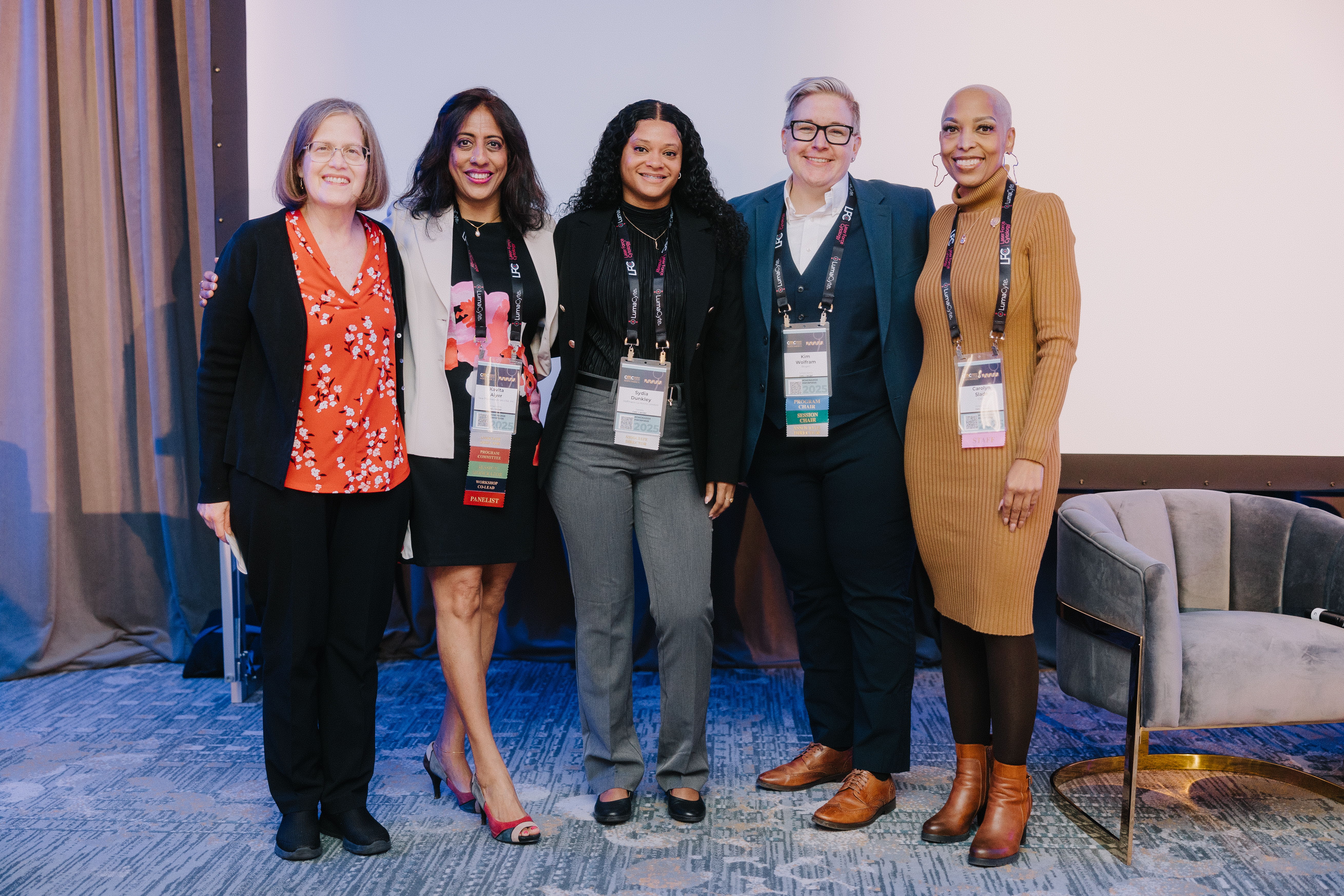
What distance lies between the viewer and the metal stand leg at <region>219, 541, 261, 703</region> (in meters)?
2.96

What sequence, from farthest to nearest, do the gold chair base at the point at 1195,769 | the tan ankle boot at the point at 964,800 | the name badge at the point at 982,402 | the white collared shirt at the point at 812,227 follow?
the gold chair base at the point at 1195,769 < the white collared shirt at the point at 812,227 < the tan ankle boot at the point at 964,800 < the name badge at the point at 982,402

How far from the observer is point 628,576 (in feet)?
7.05

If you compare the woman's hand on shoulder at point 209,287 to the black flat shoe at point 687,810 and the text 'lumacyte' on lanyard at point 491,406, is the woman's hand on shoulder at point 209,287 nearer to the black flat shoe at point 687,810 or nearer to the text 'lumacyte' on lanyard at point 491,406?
the text 'lumacyte' on lanyard at point 491,406

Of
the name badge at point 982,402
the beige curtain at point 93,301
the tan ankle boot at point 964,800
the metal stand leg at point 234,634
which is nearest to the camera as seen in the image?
the name badge at point 982,402

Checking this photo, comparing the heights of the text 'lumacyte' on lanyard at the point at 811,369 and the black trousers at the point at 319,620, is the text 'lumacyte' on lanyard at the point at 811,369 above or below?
above

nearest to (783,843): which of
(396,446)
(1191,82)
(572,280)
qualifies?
(396,446)

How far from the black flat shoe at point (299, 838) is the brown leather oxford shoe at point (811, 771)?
3.56 ft

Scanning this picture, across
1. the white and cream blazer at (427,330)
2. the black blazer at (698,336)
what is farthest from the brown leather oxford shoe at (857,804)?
the white and cream blazer at (427,330)

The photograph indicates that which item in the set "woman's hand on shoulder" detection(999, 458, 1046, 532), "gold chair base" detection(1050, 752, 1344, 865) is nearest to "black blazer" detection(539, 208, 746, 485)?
"woman's hand on shoulder" detection(999, 458, 1046, 532)

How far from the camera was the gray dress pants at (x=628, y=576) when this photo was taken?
6.87 ft

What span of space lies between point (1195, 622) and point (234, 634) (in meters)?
2.85

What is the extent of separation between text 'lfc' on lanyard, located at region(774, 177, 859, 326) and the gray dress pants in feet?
1.17

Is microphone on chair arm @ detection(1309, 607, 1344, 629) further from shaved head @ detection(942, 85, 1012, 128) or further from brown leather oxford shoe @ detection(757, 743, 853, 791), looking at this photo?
shaved head @ detection(942, 85, 1012, 128)

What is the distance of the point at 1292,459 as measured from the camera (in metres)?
3.12
